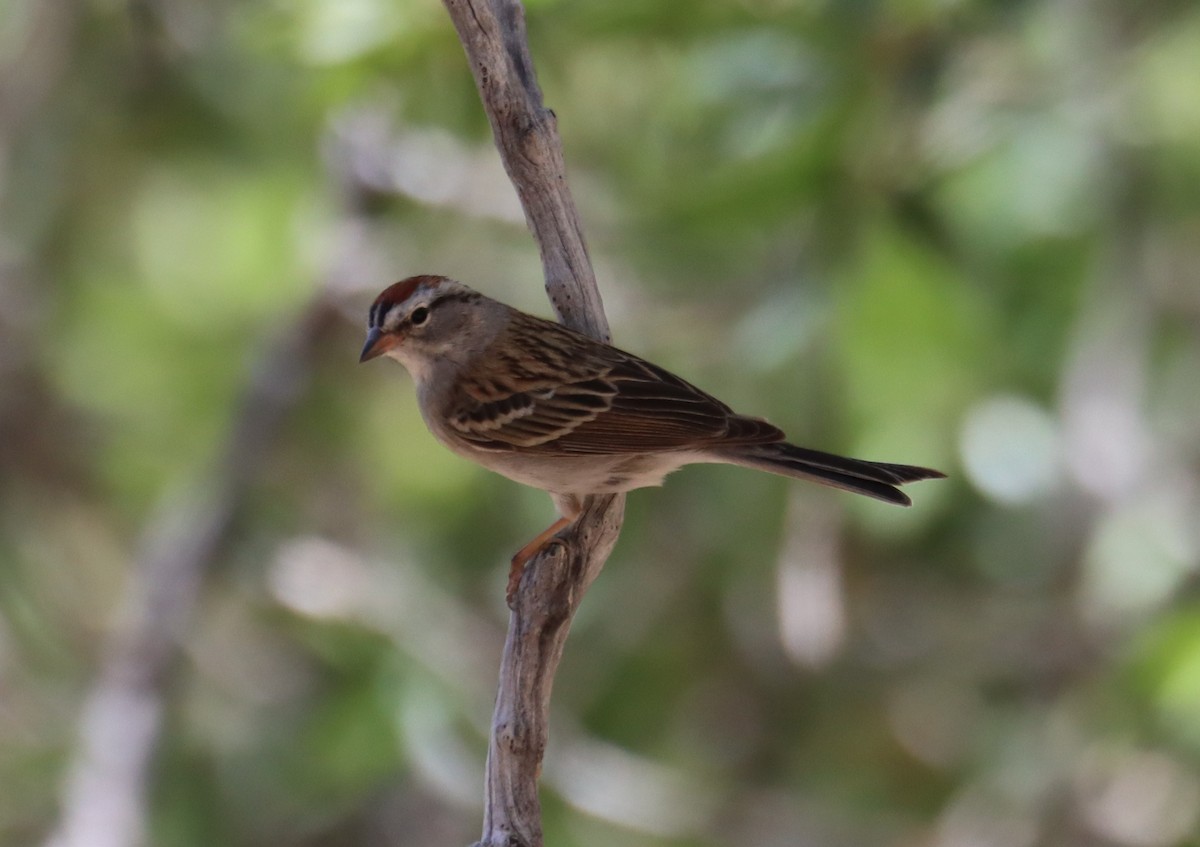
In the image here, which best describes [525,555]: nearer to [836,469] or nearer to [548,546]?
[548,546]

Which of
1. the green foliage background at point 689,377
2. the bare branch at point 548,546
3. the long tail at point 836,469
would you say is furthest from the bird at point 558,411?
the green foliage background at point 689,377

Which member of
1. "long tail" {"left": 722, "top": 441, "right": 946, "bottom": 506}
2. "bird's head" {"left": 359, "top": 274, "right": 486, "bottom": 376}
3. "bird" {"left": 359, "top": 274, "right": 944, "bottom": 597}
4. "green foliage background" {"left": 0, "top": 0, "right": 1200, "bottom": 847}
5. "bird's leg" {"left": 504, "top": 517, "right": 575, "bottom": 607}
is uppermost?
"green foliage background" {"left": 0, "top": 0, "right": 1200, "bottom": 847}

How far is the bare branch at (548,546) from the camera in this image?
2.57 meters

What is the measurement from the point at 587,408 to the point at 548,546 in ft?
1.76

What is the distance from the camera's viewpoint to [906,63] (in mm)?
3998

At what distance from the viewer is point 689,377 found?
207 inches

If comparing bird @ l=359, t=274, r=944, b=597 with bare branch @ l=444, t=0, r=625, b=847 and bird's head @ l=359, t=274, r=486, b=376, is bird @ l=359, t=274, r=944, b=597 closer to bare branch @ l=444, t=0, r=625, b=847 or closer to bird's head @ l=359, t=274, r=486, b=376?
bird's head @ l=359, t=274, r=486, b=376

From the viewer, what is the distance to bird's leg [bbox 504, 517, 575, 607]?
3.05 m

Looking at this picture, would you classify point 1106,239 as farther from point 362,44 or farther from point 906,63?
point 362,44

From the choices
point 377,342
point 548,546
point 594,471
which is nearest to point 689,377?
point 377,342

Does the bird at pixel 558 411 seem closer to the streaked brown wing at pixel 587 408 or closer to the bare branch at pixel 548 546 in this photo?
the streaked brown wing at pixel 587 408

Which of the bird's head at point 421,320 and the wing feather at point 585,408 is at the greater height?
the bird's head at point 421,320

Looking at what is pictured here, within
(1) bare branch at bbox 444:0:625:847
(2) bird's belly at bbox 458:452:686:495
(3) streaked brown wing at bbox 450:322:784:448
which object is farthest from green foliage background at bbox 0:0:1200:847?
(1) bare branch at bbox 444:0:625:847

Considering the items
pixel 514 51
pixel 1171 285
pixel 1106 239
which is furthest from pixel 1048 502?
pixel 514 51
